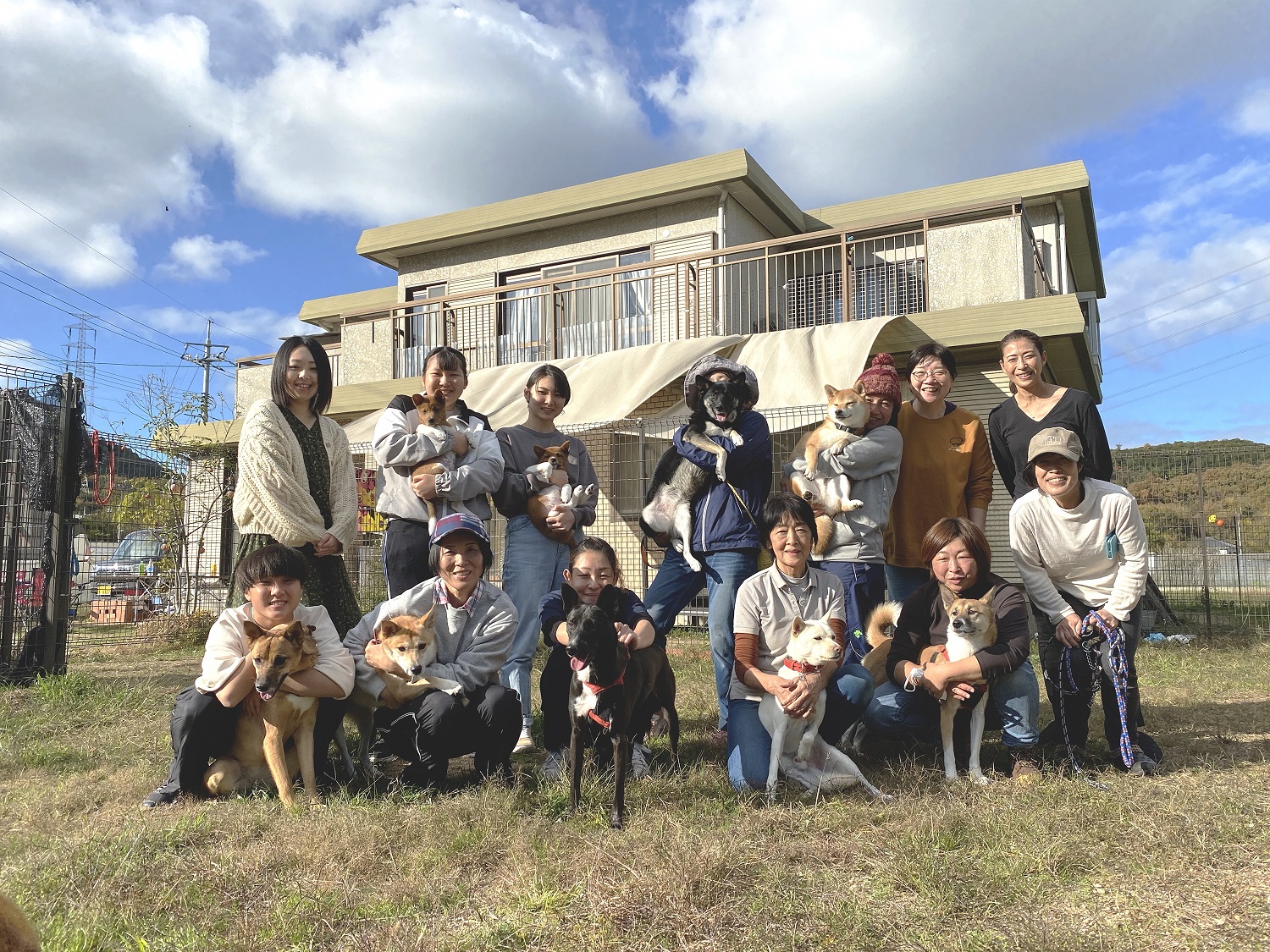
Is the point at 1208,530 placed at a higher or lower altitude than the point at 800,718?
higher

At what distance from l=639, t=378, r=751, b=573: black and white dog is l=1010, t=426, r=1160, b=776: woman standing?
1.30m

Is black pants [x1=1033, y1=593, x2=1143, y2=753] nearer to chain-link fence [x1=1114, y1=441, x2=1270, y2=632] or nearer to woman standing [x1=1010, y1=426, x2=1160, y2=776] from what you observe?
woman standing [x1=1010, y1=426, x2=1160, y2=776]

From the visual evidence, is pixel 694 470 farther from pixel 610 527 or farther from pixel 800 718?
pixel 610 527

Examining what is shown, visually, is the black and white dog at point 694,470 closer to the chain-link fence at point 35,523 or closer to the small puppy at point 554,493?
the small puppy at point 554,493

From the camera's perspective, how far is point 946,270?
33.8ft

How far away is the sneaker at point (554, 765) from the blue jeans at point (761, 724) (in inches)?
27.3

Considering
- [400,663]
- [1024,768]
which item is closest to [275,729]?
[400,663]

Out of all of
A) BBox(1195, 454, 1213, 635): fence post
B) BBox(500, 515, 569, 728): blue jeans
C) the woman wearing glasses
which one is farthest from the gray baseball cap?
BBox(1195, 454, 1213, 635): fence post

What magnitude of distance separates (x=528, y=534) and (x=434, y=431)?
2.20ft

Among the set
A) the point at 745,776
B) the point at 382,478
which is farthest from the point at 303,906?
the point at 382,478

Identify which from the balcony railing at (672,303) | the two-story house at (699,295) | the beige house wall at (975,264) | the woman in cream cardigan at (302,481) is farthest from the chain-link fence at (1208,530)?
the woman in cream cardigan at (302,481)

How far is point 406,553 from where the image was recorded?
3803mm

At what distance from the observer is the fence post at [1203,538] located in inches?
322

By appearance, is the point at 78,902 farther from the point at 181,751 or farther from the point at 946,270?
the point at 946,270
